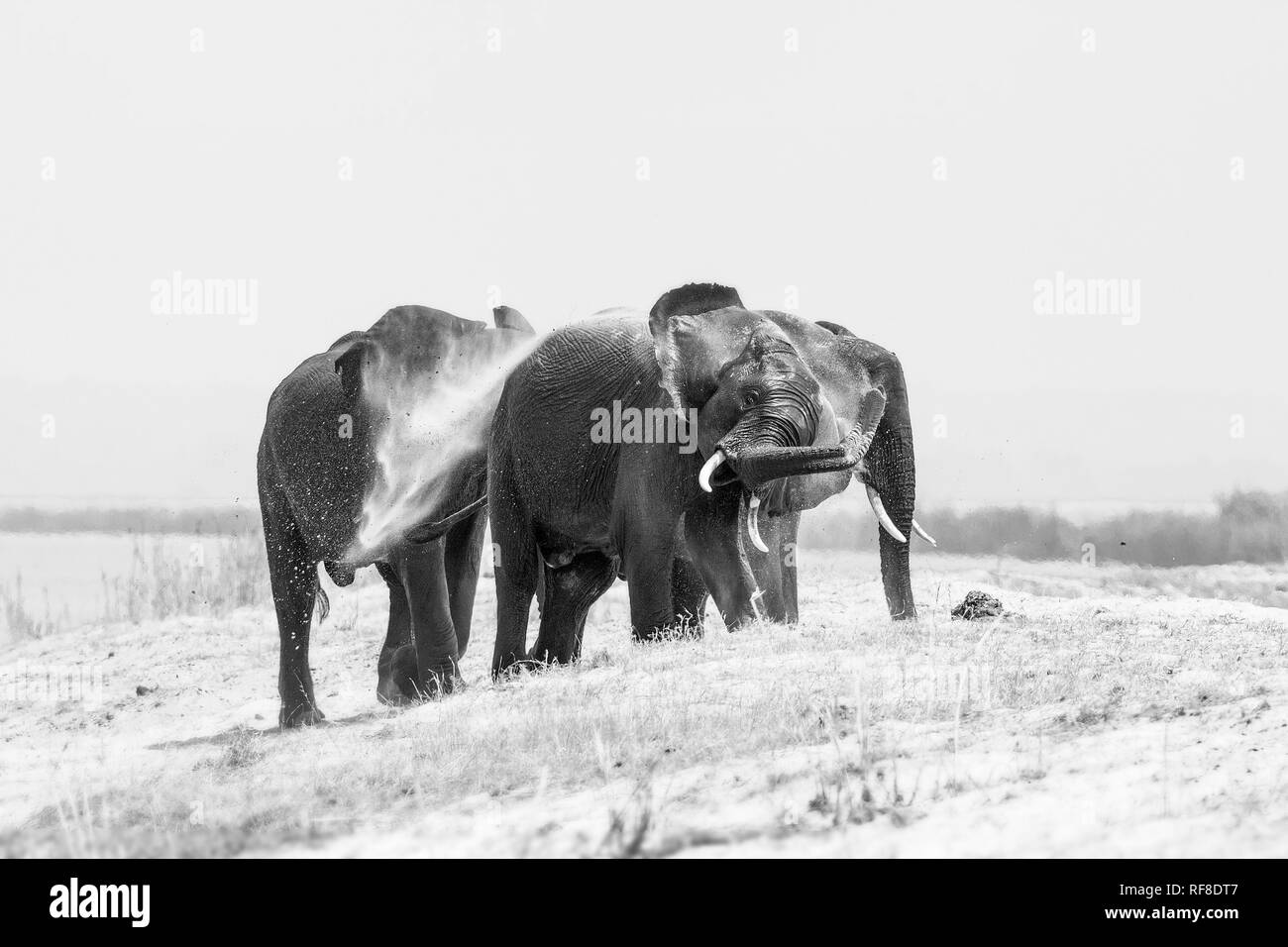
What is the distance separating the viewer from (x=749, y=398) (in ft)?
40.5

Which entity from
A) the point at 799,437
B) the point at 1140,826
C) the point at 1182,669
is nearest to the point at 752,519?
the point at 799,437

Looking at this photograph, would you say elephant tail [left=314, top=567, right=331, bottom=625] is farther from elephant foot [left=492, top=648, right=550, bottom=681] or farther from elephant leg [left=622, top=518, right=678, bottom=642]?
elephant leg [left=622, top=518, right=678, bottom=642]

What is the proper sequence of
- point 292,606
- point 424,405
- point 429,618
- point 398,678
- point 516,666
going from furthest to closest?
1. point 292,606
2. point 424,405
3. point 398,678
4. point 516,666
5. point 429,618

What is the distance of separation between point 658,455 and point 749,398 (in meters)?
0.77

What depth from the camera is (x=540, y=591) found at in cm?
1459

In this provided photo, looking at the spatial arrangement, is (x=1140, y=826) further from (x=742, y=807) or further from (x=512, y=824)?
(x=512, y=824)

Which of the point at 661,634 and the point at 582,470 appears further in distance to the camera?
the point at 582,470

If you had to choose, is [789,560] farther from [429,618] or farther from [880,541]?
[429,618]

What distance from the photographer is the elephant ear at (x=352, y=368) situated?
14.3 metres

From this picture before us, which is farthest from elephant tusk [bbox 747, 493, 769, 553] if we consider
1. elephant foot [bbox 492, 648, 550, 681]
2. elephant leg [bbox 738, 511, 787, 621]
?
elephant foot [bbox 492, 648, 550, 681]
